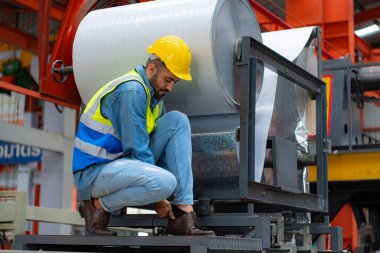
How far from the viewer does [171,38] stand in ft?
13.0

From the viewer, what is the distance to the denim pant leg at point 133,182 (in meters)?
3.57

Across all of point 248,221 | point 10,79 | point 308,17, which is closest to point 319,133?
point 248,221

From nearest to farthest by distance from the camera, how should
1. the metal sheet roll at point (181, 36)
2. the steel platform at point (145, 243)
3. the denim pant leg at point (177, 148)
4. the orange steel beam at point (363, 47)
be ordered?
the steel platform at point (145, 243), the denim pant leg at point (177, 148), the metal sheet roll at point (181, 36), the orange steel beam at point (363, 47)

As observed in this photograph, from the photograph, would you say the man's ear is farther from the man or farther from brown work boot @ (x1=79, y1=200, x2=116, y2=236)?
brown work boot @ (x1=79, y1=200, x2=116, y2=236)

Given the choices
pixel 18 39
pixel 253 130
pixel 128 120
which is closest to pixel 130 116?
pixel 128 120

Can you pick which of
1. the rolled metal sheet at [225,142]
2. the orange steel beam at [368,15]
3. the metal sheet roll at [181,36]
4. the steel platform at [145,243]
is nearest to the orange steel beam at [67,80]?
the metal sheet roll at [181,36]

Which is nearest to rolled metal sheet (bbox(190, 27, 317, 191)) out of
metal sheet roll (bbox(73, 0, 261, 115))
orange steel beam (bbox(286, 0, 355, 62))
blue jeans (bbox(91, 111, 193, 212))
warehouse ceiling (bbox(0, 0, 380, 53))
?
metal sheet roll (bbox(73, 0, 261, 115))

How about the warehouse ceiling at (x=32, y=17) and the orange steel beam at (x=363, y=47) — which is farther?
the orange steel beam at (x=363, y=47)

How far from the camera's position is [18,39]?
1722cm

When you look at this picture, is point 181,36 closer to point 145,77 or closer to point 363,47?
point 145,77

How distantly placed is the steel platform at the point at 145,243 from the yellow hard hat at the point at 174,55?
105cm

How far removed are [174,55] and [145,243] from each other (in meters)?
1.17

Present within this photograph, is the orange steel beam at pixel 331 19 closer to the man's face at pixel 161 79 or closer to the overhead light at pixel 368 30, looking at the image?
the overhead light at pixel 368 30

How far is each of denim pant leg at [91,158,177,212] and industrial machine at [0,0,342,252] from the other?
14.8 inches
